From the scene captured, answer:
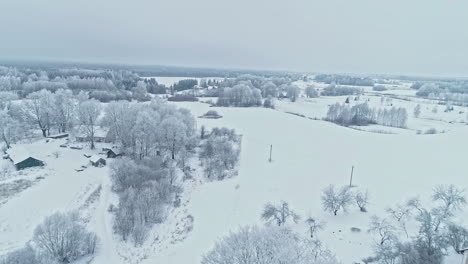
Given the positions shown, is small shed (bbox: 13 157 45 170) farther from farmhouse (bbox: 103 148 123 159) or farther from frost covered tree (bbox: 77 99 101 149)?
frost covered tree (bbox: 77 99 101 149)

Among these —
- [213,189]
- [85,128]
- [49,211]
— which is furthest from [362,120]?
[49,211]

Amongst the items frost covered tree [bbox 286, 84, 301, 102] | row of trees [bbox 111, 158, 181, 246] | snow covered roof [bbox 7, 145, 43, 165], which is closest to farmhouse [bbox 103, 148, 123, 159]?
row of trees [bbox 111, 158, 181, 246]

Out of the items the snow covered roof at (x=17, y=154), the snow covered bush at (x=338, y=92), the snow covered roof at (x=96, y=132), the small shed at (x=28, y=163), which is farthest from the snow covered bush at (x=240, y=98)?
the small shed at (x=28, y=163)

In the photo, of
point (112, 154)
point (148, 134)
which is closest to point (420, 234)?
point (148, 134)

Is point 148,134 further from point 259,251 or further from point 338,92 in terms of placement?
point 338,92

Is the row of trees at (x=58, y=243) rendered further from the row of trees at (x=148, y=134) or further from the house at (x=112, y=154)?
the house at (x=112, y=154)

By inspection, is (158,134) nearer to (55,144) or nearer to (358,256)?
(55,144)
